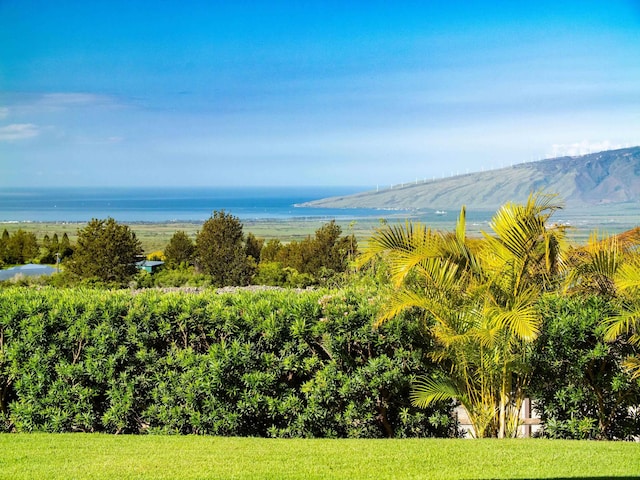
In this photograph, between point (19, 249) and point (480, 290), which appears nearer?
point (480, 290)

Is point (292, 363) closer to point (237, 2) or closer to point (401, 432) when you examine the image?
point (401, 432)

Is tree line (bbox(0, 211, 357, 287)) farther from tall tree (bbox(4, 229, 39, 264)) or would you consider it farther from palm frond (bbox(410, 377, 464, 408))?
palm frond (bbox(410, 377, 464, 408))

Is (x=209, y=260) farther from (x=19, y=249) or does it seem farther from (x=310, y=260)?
(x=19, y=249)

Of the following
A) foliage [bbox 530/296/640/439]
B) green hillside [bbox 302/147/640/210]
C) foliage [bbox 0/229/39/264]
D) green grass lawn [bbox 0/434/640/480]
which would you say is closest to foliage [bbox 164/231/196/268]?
foliage [bbox 0/229/39/264]

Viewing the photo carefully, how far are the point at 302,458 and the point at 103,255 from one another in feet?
69.5

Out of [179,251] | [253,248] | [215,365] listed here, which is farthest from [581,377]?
[253,248]

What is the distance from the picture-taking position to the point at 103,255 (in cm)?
2388

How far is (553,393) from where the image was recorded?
5.37m

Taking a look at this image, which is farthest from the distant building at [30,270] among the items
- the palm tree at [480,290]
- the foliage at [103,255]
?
the palm tree at [480,290]

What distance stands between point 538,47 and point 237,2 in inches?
2395

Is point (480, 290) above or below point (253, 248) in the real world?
above

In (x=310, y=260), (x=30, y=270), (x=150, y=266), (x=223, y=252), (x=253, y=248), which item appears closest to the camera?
(x=223, y=252)

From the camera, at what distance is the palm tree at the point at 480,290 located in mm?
5184

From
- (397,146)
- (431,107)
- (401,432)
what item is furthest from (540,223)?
(397,146)
